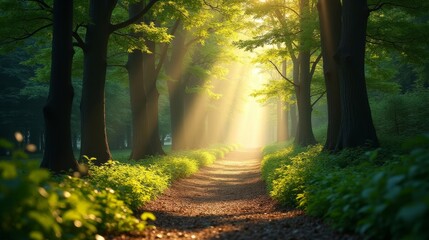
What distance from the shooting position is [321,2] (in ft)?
41.4

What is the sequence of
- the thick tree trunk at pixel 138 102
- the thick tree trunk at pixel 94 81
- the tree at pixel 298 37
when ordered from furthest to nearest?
the thick tree trunk at pixel 138 102 → the tree at pixel 298 37 → the thick tree trunk at pixel 94 81

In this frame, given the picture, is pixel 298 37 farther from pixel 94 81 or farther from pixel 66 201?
pixel 66 201

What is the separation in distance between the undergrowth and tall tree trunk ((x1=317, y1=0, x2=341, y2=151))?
598 cm

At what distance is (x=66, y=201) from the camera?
155 inches

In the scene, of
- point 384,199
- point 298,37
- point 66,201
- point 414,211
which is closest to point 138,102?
point 298,37

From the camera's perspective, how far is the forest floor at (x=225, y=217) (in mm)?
5803

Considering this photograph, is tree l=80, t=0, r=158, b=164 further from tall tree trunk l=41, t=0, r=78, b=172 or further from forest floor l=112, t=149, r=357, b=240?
forest floor l=112, t=149, r=357, b=240

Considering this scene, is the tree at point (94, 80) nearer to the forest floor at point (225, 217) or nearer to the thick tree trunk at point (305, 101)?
the forest floor at point (225, 217)

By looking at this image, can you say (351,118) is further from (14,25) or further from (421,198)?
(14,25)

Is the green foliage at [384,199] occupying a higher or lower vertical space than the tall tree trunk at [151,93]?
lower

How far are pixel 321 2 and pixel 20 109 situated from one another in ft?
108

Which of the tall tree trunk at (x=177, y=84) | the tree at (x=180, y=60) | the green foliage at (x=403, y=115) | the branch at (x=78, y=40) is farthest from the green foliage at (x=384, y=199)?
the tall tree trunk at (x=177, y=84)

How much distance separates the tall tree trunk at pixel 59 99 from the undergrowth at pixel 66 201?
2.90ft

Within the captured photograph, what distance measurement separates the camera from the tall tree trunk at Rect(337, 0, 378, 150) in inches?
403
